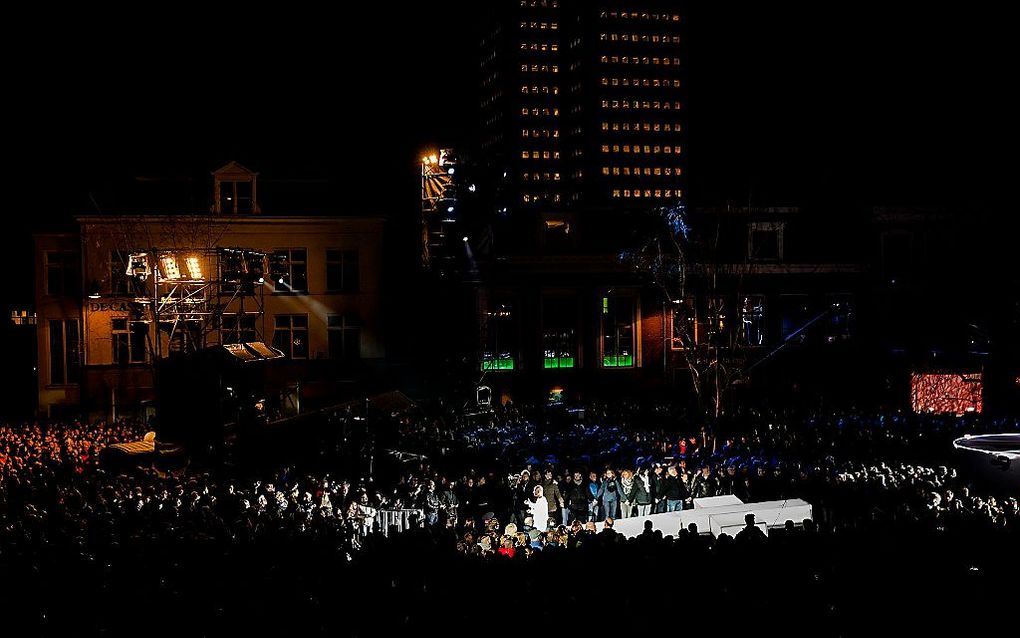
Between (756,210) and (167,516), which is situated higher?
(756,210)

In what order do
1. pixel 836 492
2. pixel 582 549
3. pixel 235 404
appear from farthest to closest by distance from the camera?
1. pixel 235 404
2. pixel 836 492
3. pixel 582 549

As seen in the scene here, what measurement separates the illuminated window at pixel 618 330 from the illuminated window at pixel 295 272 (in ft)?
45.8

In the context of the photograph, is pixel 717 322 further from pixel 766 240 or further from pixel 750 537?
pixel 750 537

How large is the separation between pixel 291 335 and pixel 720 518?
25338 millimetres

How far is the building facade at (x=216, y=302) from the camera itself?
3312cm

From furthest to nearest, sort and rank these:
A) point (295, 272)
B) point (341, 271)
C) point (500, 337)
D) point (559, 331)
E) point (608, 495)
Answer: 1. point (559, 331)
2. point (500, 337)
3. point (341, 271)
4. point (295, 272)
5. point (608, 495)

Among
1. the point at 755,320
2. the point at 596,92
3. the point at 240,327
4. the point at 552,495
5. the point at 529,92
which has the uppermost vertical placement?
the point at 529,92

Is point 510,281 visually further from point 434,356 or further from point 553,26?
point 553,26

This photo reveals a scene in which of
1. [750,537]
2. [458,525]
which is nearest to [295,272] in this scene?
[458,525]

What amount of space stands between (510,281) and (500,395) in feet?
17.4

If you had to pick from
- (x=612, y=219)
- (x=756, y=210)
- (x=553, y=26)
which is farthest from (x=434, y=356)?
(x=553, y=26)

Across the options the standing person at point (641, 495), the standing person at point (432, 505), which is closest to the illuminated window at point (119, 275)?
the standing person at point (432, 505)

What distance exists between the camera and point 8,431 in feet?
80.9

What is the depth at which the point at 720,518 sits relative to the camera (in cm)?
1455
